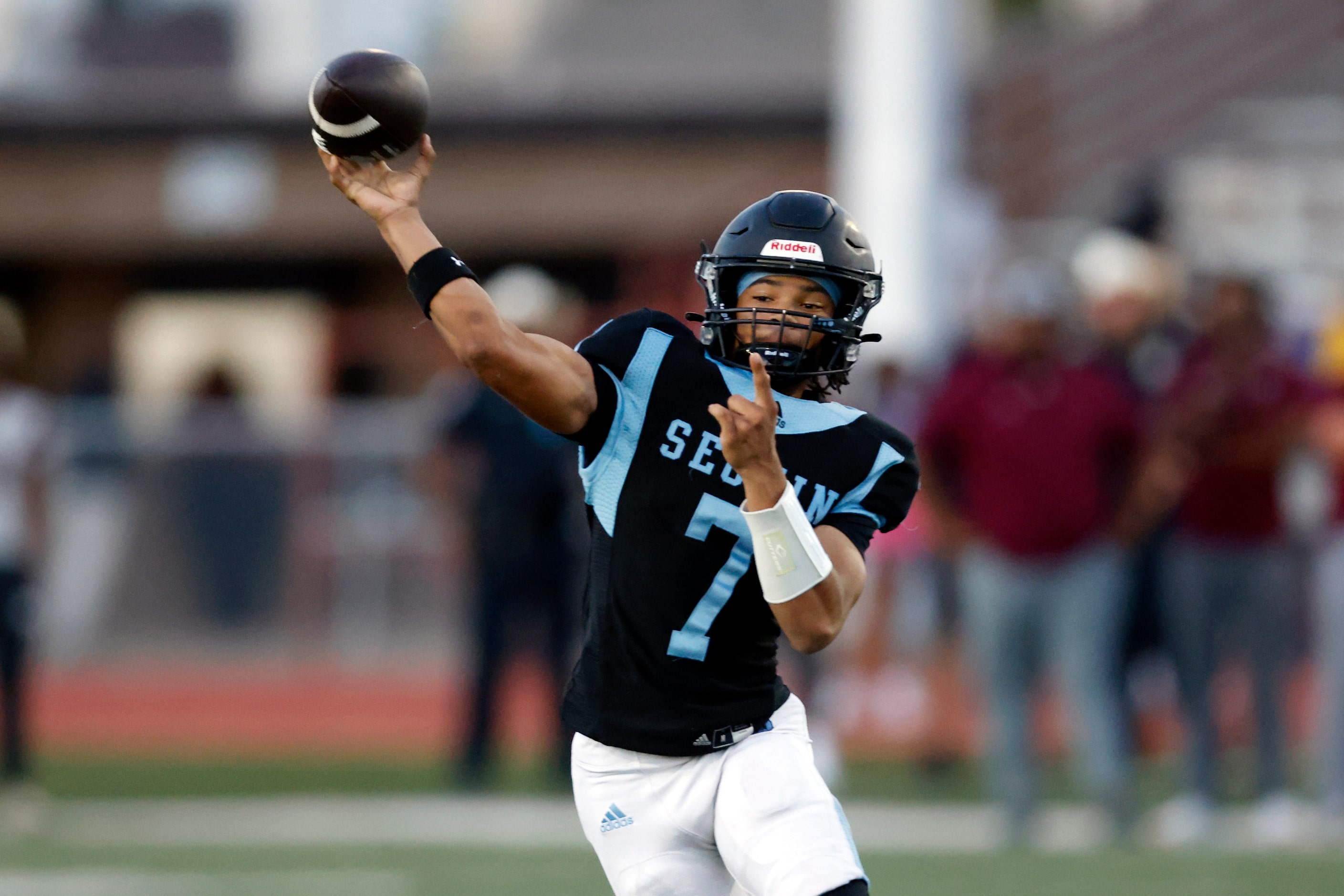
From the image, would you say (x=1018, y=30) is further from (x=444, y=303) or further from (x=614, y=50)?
(x=444, y=303)

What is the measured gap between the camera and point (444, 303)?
3.34 m

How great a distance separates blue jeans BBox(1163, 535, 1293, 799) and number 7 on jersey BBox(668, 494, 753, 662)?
457cm

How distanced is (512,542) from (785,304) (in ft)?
18.0

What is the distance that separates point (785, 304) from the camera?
3588 millimetres

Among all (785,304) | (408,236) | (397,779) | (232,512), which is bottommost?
(397,779)

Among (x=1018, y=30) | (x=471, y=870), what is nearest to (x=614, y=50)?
(x=1018, y=30)

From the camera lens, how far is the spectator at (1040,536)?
24.2ft

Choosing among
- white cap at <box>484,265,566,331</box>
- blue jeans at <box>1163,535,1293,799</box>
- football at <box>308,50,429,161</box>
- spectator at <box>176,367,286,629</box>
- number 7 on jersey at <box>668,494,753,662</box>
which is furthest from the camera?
spectator at <box>176,367,286,629</box>

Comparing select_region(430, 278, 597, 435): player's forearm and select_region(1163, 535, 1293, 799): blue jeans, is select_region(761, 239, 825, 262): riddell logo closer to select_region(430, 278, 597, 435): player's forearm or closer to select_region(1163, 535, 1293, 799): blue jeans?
select_region(430, 278, 597, 435): player's forearm

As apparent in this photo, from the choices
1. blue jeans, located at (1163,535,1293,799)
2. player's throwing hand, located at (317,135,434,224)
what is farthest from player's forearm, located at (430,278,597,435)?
blue jeans, located at (1163,535,1293,799)

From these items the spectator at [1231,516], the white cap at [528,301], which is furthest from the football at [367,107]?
the white cap at [528,301]

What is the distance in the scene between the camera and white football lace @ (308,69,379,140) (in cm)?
346

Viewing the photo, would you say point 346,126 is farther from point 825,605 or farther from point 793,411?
point 825,605

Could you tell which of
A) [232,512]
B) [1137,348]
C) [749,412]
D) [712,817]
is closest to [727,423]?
[749,412]
